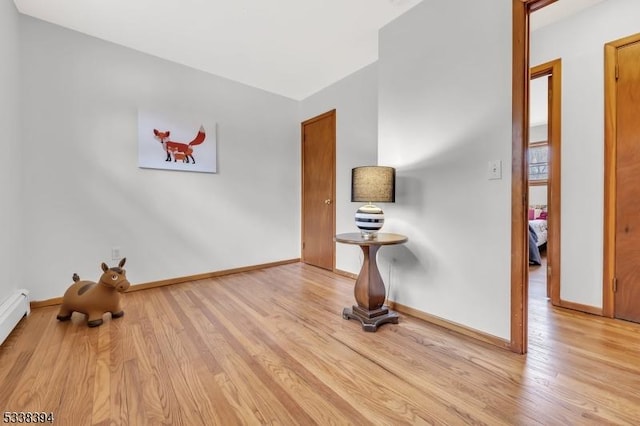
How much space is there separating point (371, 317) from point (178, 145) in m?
2.63

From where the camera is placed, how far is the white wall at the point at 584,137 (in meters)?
2.10

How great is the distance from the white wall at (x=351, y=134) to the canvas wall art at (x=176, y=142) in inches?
59.7

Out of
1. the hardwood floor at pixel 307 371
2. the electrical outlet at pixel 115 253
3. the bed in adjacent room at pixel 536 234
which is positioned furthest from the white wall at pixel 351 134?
the bed in adjacent room at pixel 536 234

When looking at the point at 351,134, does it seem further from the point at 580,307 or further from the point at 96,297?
the point at 96,297

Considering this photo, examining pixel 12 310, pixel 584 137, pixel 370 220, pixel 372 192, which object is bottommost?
pixel 12 310

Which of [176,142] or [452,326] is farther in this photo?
[176,142]

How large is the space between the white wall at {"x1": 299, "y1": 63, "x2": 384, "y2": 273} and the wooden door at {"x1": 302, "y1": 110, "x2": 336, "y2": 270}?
112 mm

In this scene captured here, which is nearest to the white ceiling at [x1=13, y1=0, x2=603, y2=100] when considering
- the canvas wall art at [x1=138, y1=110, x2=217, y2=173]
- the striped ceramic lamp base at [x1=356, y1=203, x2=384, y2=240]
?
the canvas wall art at [x1=138, y1=110, x2=217, y2=173]

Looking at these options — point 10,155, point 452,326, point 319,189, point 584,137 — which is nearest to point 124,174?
point 10,155

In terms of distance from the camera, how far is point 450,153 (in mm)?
1954

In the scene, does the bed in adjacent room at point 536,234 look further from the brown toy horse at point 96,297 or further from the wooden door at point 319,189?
the brown toy horse at point 96,297

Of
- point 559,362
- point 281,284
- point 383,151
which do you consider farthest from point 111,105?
point 559,362

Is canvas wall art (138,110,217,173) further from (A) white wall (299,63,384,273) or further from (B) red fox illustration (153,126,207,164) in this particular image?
(A) white wall (299,63,384,273)

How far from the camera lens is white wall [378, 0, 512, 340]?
1704mm
